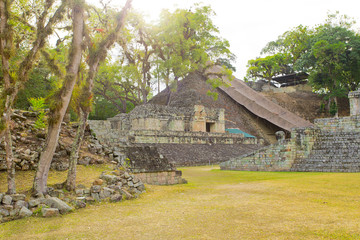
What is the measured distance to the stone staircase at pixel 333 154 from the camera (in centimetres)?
1097

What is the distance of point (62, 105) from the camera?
540 cm

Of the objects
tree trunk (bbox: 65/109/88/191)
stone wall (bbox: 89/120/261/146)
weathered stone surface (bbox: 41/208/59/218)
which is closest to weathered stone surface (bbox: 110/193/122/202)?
tree trunk (bbox: 65/109/88/191)

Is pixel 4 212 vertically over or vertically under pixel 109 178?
under

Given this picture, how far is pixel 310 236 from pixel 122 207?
3.09 metres

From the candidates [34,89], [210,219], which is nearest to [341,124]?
[210,219]

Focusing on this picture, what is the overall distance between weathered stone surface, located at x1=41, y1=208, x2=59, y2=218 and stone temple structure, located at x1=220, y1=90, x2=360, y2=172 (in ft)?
32.7

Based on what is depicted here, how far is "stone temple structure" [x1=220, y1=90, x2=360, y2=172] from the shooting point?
11.6m

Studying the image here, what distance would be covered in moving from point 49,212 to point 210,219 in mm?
2410

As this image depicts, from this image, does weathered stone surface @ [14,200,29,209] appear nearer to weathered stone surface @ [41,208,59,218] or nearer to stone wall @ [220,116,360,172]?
weathered stone surface @ [41,208,59,218]

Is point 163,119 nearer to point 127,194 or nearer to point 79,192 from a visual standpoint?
point 127,194

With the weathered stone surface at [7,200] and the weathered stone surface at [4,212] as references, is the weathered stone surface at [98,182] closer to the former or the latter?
the weathered stone surface at [7,200]

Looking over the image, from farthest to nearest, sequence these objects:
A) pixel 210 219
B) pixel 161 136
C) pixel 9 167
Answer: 1. pixel 161 136
2. pixel 9 167
3. pixel 210 219

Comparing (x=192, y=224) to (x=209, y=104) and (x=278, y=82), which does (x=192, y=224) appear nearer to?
(x=209, y=104)

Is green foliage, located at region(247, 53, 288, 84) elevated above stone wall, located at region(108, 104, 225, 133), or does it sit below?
above
